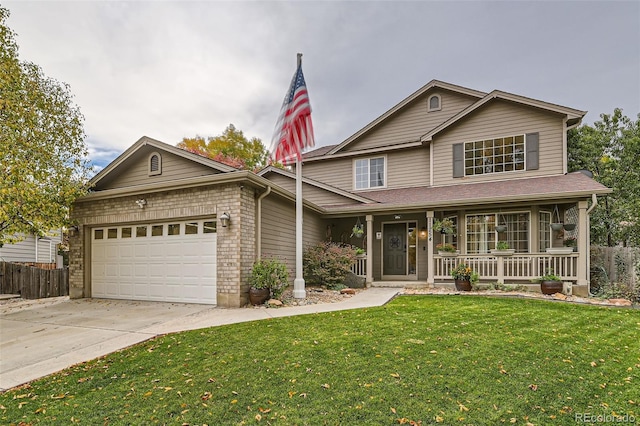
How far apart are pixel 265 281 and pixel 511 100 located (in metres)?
9.89

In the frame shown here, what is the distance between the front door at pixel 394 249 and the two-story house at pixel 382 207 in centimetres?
4

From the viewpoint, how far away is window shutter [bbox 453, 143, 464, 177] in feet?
39.6

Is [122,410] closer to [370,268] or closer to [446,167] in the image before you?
[370,268]

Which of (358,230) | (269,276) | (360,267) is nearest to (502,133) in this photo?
(358,230)

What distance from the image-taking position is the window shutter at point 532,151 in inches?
436

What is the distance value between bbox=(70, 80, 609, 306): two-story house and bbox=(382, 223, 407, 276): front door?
0.04 m

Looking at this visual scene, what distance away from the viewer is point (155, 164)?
10336 mm

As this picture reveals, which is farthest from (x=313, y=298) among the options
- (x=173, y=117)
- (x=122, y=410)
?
(x=173, y=117)

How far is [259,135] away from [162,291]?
67.2 feet

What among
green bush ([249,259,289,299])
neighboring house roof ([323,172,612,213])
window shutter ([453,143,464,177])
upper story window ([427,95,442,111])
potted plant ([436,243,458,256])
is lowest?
green bush ([249,259,289,299])

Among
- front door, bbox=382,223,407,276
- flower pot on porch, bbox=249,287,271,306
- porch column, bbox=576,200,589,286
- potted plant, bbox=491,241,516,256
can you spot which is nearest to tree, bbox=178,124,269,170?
→ front door, bbox=382,223,407,276

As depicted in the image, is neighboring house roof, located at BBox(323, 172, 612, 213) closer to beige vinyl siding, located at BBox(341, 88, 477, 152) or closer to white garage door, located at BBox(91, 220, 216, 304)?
beige vinyl siding, located at BBox(341, 88, 477, 152)

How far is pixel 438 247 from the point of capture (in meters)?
10.5

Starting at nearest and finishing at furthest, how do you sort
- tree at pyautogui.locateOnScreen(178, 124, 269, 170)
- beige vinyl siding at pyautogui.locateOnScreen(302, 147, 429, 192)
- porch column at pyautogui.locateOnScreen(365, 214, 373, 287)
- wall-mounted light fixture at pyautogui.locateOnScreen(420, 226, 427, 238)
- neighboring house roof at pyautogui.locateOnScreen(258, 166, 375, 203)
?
porch column at pyautogui.locateOnScreen(365, 214, 373, 287) → wall-mounted light fixture at pyautogui.locateOnScreen(420, 226, 427, 238) → neighboring house roof at pyautogui.locateOnScreen(258, 166, 375, 203) → beige vinyl siding at pyautogui.locateOnScreen(302, 147, 429, 192) → tree at pyautogui.locateOnScreen(178, 124, 269, 170)
